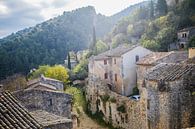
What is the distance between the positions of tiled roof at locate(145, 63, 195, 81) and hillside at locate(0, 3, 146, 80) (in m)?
49.7

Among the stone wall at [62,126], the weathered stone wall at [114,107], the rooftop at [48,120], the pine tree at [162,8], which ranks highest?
the pine tree at [162,8]

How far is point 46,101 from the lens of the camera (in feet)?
82.4

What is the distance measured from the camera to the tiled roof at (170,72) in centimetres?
2153

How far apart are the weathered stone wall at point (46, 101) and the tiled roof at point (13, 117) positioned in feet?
47.0

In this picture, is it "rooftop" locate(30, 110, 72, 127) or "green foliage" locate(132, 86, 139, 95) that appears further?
"green foliage" locate(132, 86, 139, 95)

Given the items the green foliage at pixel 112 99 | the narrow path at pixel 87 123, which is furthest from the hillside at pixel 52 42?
the green foliage at pixel 112 99

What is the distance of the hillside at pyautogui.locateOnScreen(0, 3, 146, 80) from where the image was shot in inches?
2928

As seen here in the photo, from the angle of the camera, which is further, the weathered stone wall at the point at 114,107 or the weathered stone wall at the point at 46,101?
the weathered stone wall at the point at 114,107

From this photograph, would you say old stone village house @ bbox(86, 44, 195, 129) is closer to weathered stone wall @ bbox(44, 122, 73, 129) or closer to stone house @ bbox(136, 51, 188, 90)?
weathered stone wall @ bbox(44, 122, 73, 129)

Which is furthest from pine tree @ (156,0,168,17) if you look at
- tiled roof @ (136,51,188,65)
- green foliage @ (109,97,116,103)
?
green foliage @ (109,97,116,103)

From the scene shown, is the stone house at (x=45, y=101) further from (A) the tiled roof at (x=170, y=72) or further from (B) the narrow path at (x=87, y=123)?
(B) the narrow path at (x=87, y=123)

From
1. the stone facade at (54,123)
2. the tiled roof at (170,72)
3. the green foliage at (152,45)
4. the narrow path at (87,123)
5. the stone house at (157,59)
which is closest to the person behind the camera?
the stone facade at (54,123)

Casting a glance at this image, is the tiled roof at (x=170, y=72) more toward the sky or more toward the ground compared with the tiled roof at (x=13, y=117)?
more toward the sky

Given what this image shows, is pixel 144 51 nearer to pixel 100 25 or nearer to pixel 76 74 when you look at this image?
pixel 76 74
